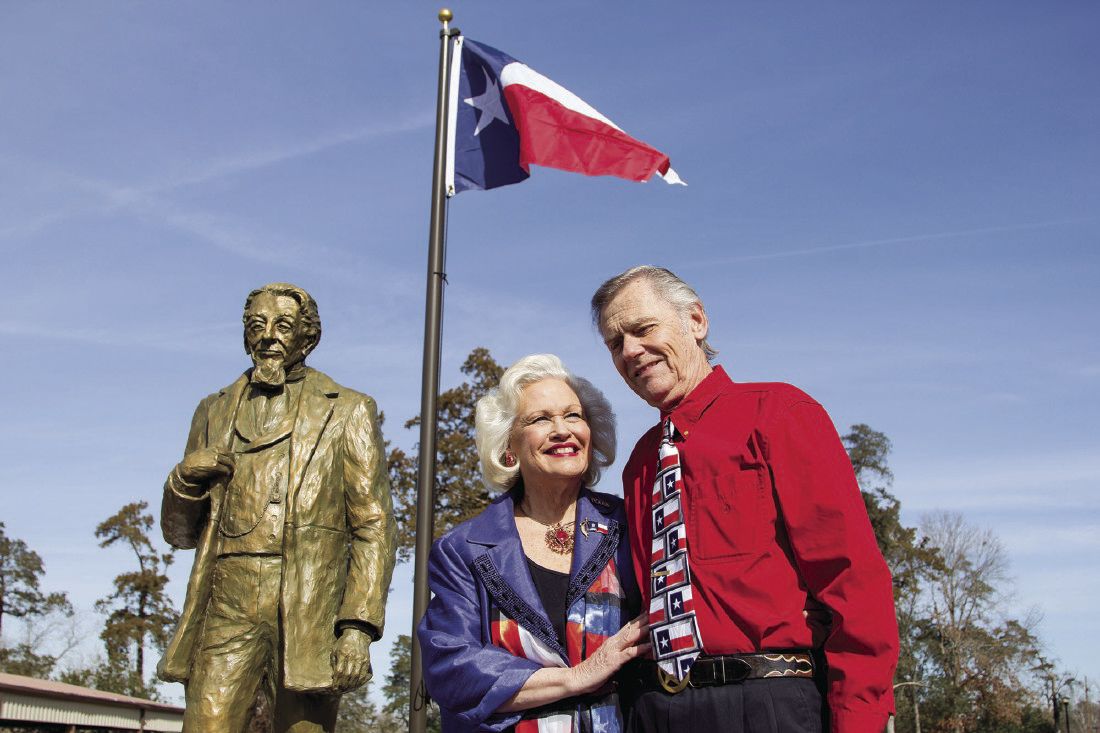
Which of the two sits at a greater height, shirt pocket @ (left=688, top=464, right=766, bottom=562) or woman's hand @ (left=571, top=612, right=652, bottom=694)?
shirt pocket @ (left=688, top=464, right=766, bottom=562)

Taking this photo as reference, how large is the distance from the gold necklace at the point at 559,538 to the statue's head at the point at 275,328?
77.9 inches

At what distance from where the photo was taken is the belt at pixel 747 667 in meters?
2.76

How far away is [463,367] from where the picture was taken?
23.7 meters

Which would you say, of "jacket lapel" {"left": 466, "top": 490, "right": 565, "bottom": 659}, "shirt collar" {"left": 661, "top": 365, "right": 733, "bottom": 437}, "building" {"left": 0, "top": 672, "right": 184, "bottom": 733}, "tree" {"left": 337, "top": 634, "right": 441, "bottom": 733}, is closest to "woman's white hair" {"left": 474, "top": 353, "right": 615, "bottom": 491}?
"jacket lapel" {"left": 466, "top": 490, "right": 565, "bottom": 659}

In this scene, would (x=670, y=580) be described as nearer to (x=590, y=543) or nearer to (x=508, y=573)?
(x=590, y=543)

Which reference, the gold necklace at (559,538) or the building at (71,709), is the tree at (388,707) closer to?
the building at (71,709)

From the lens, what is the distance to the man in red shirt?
2.66 metres

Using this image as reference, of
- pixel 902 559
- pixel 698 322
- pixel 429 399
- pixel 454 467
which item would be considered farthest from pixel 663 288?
pixel 902 559

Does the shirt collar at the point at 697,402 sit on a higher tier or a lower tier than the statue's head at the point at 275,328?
lower

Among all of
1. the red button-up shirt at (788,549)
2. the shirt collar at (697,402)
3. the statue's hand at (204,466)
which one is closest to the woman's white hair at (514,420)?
the shirt collar at (697,402)

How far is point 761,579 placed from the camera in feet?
9.25

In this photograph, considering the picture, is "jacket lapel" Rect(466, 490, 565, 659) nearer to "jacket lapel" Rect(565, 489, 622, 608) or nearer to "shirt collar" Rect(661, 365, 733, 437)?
"jacket lapel" Rect(565, 489, 622, 608)

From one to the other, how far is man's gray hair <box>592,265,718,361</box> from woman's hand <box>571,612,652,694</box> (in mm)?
956

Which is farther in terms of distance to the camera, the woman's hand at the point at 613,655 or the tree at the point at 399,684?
the tree at the point at 399,684
